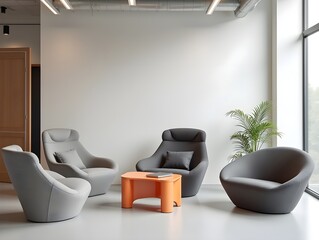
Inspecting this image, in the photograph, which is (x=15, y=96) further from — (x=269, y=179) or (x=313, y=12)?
(x=313, y=12)

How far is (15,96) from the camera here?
23.9 ft

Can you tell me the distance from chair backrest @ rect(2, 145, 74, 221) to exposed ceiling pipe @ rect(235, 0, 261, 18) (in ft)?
12.5

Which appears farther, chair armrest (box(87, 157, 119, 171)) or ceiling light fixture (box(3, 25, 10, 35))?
ceiling light fixture (box(3, 25, 10, 35))

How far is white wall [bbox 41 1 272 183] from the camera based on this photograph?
23.1 ft

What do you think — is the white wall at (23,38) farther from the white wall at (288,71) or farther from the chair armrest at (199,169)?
the white wall at (288,71)

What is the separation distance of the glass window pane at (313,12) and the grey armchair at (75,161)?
3906 millimetres

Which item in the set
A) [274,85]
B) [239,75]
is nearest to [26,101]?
[239,75]

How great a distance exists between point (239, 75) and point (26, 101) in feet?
12.7

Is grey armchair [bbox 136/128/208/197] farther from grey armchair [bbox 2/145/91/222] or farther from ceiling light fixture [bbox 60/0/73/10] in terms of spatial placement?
ceiling light fixture [bbox 60/0/73/10]

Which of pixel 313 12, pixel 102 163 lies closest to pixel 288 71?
pixel 313 12

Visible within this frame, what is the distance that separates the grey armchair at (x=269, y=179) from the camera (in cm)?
485

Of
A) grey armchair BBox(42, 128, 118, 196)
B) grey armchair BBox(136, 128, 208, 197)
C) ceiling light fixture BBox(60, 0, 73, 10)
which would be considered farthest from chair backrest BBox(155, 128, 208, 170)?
ceiling light fixture BBox(60, 0, 73, 10)

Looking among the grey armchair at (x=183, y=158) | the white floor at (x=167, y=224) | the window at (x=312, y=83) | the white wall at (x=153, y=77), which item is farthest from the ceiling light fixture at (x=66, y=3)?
the window at (x=312, y=83)

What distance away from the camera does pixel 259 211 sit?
198 inches
